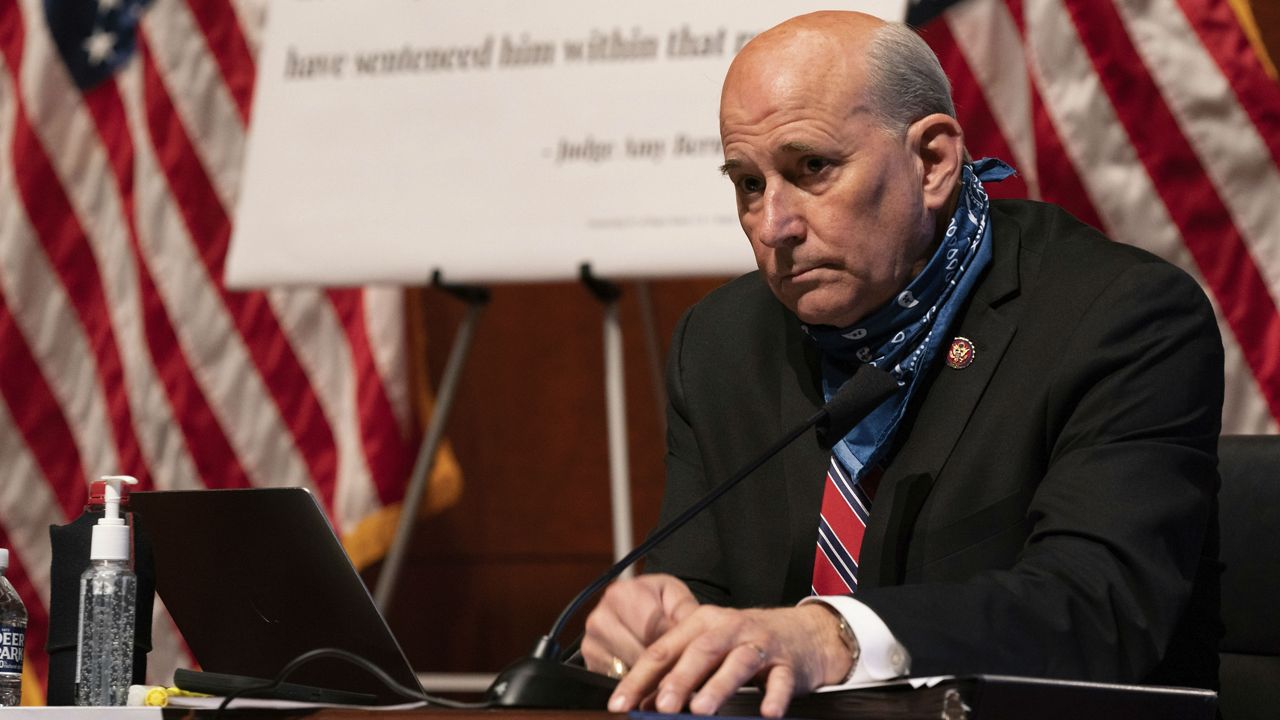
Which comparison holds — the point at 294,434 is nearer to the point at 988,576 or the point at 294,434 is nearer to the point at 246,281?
the point at 246,281

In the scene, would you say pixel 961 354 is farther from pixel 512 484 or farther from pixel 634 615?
pixel 512 484

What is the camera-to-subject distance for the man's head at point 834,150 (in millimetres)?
1603

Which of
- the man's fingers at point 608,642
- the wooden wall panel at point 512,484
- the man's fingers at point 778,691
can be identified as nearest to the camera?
the man's fingers at point 778,691

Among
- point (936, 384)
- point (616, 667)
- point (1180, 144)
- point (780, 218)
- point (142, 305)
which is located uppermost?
point (1180, 144)

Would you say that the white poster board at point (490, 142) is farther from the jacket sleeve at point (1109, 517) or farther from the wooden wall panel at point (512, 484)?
the jacket sleeve at point (1109, 517)

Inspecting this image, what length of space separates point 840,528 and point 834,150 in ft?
1.35

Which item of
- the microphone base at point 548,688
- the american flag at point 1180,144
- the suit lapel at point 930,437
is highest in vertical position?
the american flag at point 1180,144

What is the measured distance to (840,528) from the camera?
5.43 ft

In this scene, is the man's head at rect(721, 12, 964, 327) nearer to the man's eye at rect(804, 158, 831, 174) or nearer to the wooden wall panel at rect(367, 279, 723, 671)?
the man's eye at rect(804, 158, 831, 174)

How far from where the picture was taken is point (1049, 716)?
99 centimetres

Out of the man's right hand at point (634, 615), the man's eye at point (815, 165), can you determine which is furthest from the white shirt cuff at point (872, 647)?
the man's eye at point (815, 165)

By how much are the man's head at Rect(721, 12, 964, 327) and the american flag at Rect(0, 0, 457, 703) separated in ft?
6.43

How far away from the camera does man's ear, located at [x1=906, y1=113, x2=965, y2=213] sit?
5.48 ft

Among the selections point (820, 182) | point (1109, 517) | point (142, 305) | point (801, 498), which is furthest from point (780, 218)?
point (142, 305)
